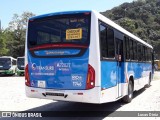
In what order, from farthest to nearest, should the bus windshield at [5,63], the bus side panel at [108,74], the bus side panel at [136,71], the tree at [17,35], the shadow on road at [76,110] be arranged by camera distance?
1. the tree at [17,35]
2. the bus windshield at [5,63]
3. the bus side panel at [136,71]
4. the shadow on road at [76,110]
5. the bus side panel at [108,74]

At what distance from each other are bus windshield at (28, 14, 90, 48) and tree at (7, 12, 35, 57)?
250 feet

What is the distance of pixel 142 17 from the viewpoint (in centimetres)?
12019

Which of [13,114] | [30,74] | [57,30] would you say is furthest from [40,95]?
[57,30]

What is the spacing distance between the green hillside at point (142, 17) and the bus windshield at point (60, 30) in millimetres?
79600

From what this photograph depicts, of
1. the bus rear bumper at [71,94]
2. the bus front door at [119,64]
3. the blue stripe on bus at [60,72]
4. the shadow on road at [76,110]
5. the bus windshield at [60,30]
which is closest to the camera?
the bus rear bumper at [71,94]

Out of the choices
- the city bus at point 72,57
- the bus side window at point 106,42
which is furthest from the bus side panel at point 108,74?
the bus side window at point 106,42

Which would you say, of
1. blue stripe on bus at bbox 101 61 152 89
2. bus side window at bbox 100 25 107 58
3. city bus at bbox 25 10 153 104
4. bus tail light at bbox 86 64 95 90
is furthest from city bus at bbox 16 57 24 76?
bus tail light at bbox 86 64 95 90

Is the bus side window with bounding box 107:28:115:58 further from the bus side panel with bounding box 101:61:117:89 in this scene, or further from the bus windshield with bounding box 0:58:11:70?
the bus windshield with bounding box 0:58:11:70

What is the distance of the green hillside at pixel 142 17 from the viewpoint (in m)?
92.7

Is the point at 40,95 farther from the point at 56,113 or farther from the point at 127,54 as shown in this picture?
the point at 127,54

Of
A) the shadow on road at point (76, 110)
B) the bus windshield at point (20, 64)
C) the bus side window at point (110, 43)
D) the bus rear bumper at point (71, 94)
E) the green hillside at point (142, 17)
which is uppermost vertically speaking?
the green hillside at point (142, 17)

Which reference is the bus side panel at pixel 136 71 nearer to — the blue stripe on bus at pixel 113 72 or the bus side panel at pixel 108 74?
the blue stripe on bus at pixel 113 72

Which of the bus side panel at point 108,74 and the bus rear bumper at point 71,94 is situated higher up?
the bus side panel at point 108,74

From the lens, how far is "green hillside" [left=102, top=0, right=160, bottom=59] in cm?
9267
